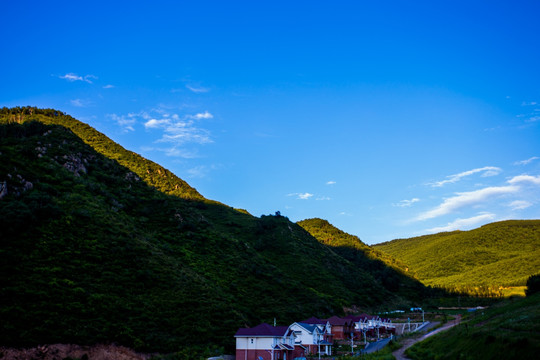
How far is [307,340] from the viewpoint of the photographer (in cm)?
4728

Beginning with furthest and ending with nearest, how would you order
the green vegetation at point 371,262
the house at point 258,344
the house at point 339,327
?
1. the green vegetation at point 371,262
2. the house at point 339,327
3. the house at point 258,344

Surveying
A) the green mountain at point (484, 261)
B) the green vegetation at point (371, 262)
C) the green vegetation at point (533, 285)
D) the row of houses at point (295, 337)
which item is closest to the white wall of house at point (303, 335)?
the row of houses at point (295, 337)

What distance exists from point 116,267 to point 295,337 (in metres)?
22.1

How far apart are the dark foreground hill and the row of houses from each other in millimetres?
2798

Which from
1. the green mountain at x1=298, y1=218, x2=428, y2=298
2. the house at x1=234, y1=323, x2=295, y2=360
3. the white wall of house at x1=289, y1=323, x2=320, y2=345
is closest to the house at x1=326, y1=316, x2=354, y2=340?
the white wall of house at x1=289, y1=323, x2=320, y2=345

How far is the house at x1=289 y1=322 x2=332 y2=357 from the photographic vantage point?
46.7 meters

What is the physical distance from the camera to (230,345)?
1686 inches

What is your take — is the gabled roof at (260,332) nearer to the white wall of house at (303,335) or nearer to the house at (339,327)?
the white wall of house at (303,335)

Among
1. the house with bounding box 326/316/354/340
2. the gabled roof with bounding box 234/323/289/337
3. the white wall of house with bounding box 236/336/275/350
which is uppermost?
the gabled roof with bounding box 234/323/289/337

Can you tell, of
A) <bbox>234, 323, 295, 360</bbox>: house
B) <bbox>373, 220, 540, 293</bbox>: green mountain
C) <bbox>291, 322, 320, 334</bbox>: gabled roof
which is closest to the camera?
<bbox>234, 323, 295, 360</bbox>: house

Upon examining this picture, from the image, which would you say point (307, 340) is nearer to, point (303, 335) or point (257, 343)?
point (303, 335)

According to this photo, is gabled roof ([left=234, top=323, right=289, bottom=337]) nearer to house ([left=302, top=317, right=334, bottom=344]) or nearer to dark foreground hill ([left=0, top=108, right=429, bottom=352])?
dark foreground hill ([left=0, top=108, right=429, bottom=352])

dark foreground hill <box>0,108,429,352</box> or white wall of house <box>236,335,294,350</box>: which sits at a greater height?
dark foreground hill <box>0,108,429,352</box>

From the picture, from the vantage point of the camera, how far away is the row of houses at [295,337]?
137 feet
